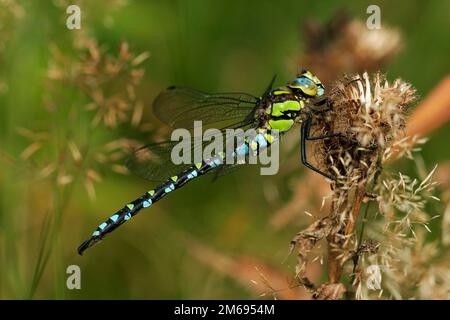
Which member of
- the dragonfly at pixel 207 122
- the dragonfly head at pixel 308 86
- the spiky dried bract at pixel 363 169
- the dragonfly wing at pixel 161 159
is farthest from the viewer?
the dragonfly wing at pixel 161 159

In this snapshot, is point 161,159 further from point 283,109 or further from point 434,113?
point 434,113

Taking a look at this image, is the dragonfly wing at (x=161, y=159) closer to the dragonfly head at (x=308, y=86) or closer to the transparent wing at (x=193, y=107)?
the transparent wing at (x=193, y=107)


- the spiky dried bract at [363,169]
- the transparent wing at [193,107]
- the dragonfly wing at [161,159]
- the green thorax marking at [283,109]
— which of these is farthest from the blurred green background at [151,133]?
the spiky dried bract at [363,169]

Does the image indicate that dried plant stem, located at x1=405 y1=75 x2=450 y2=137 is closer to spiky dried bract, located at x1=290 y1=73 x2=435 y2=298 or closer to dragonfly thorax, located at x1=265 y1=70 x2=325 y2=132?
dragonfly thorax, located at x1=265 y1=70 x2=325 y2=132

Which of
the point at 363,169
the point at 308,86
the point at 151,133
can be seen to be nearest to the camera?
the point at 363,169

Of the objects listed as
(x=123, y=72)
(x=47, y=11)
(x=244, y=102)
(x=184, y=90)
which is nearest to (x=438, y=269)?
(x=244, y=102)

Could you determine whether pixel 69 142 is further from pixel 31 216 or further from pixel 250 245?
pixel 250 245

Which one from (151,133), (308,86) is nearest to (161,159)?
(308,86)
